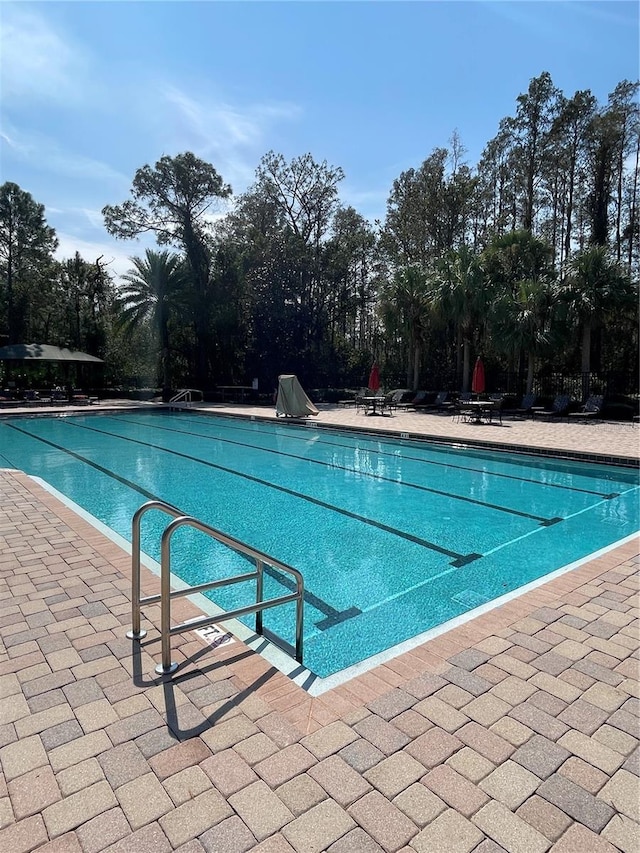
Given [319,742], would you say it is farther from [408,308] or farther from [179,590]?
[408,308]

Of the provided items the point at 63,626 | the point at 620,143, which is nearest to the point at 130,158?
the point at 620,143

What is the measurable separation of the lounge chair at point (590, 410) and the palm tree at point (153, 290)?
709 inches

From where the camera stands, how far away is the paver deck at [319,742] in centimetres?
161

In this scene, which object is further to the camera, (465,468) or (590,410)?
(590,410)

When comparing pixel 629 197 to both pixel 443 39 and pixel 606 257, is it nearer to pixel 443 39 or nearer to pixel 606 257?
pixel 606 257

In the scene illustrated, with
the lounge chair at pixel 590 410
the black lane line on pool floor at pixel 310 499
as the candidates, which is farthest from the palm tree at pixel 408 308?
the black lane line on pool floor at pixel 310 499

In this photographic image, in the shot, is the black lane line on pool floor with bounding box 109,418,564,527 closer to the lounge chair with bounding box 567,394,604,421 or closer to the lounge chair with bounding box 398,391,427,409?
the lounge chair with bounding box 398,391,427,409

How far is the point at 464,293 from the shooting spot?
59.1ft

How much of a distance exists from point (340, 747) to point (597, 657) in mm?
1580

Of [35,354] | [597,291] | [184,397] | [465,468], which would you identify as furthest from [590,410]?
[35,354]

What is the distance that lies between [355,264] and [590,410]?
17.1 meters

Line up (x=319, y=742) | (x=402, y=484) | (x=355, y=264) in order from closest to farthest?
(x=319, y=742) → (x=402, y=484) → (x=355, y=264)

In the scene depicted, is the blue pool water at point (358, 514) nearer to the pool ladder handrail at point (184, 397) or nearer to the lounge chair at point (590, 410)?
the lounge chair at point (590, 410)

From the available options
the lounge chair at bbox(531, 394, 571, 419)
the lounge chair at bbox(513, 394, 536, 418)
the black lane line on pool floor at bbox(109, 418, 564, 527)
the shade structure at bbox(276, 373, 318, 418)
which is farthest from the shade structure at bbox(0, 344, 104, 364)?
the lounge chair at bbox(531, 394, 571, 419)
